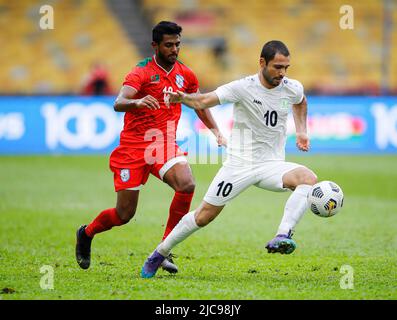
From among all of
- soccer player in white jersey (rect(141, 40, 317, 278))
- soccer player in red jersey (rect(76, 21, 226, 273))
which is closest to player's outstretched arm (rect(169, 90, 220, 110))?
soccer player in white jersey (rect(141, 40, 317, 278))

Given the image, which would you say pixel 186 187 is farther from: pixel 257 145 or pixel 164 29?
pixel 164 29

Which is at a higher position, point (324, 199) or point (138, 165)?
point (138, 165)

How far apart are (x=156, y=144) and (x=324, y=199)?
1905mm

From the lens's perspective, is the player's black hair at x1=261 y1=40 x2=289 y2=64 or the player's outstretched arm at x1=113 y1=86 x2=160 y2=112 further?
the player's black hair at x1=261 y1=40 x2=289 y2=64

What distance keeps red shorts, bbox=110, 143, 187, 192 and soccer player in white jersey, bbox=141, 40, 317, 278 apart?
25.0 inches

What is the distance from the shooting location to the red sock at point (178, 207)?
8.63 meters

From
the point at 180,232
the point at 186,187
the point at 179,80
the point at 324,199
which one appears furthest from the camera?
the point at 179,80

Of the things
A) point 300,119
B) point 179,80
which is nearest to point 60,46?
point 179,80

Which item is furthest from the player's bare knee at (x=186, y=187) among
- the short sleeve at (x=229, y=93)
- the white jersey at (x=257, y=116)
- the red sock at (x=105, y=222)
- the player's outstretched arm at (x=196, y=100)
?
the short sleeve at (x=229, y=93)

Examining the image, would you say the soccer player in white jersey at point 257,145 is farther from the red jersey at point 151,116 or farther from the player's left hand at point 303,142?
the red jersey at point 151,116

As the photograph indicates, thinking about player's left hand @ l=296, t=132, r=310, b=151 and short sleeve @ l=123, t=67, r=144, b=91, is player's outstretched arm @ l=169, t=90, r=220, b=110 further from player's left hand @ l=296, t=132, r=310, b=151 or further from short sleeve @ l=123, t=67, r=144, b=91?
player's left hand @ l=296, t=132, r=310, b=151

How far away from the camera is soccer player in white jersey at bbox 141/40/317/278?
802cm

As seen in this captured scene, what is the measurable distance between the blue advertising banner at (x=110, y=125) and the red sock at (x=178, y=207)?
43.8 ft

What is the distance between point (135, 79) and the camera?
335 inches
